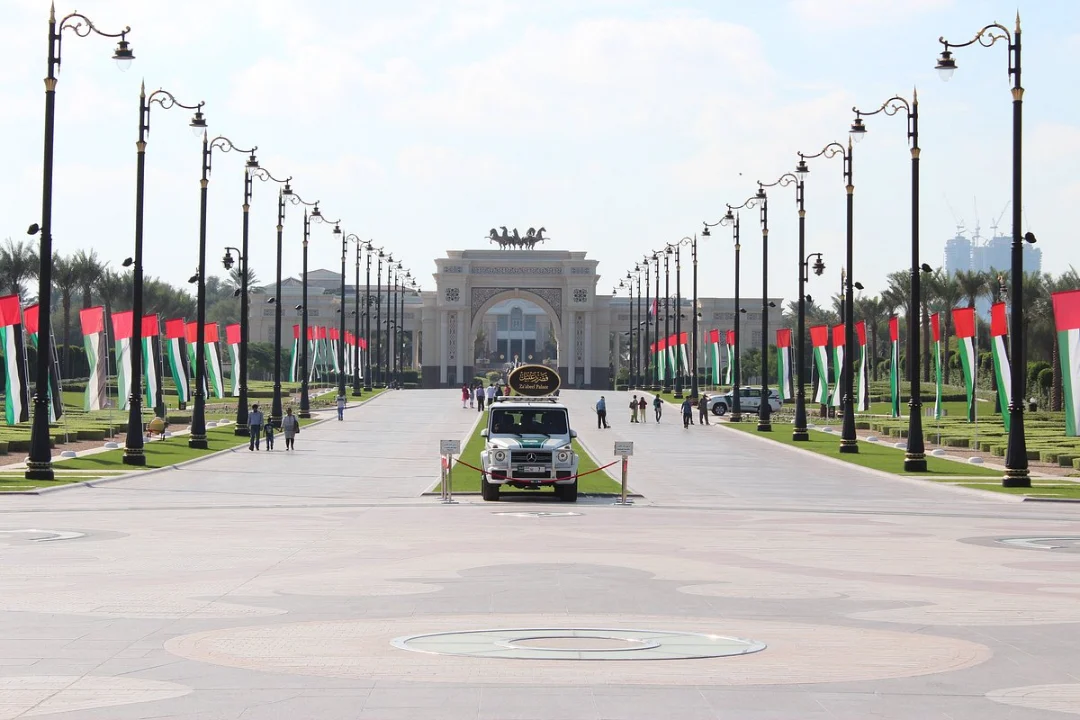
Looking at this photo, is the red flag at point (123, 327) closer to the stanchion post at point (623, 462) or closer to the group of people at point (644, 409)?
the stanchion post at point (623, 462)

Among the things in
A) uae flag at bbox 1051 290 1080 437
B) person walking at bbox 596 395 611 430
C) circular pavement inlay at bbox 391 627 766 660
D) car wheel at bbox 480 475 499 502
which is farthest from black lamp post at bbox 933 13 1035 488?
person walking at bbox 596 395 611 430

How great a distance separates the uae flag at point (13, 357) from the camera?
35.6 meters

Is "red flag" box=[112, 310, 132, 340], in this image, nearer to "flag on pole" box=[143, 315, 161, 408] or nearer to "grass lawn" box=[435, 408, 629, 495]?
"flag on pole" box=[143, 315, 161, 408]

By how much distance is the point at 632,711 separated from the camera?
8.84 metres

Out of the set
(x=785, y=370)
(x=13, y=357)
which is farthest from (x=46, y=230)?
(x=785, y=370)

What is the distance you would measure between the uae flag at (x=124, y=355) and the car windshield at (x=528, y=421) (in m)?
16.1

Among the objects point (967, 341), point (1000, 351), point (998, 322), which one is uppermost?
point (998, 322)

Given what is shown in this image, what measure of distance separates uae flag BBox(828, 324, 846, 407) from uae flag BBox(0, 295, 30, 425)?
2776 centimetres

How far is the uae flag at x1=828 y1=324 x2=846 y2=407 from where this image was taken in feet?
173

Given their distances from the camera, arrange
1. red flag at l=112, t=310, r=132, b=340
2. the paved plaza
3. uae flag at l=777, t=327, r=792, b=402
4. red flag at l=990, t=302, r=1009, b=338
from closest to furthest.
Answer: the paved plaza → red flag at l=990, t=302, r=1009, b=338 → red flag at l=112, t=310, r=132, b=340 → uae flag at l=777, t=327, r=792, b=402

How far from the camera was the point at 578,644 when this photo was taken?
11.4 meters

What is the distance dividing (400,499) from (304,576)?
44.1 feet

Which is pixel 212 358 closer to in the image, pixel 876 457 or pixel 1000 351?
pixel 876 457

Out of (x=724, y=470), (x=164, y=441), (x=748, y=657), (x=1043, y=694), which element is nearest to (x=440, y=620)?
(x=748, y=657)
